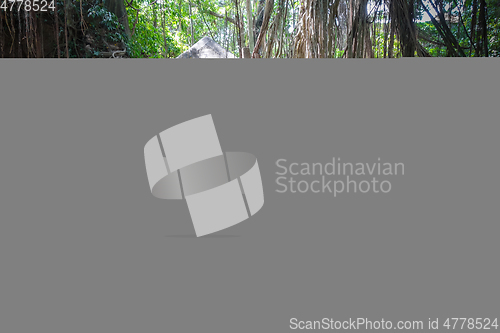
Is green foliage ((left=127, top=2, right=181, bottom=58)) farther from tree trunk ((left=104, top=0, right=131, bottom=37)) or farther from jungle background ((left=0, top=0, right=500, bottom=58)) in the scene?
jungle background ((left=0, top=0, right=500, bottom=58))

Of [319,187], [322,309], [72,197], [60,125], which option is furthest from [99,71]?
[322,309]

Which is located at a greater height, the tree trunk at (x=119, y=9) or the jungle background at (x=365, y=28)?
the tree trunk at (x=119, y=9)

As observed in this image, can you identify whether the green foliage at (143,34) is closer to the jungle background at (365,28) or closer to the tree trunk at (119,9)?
the tree trunk at (119,9)

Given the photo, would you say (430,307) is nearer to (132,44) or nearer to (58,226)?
(58,226)

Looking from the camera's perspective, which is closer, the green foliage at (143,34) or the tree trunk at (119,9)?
the tree trunk at (119,9)

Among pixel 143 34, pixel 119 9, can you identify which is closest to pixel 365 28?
pixel 119 9

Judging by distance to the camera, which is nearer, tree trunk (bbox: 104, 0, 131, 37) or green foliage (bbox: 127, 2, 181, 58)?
tree trunk (bbox: 104, 0, 131, 37)

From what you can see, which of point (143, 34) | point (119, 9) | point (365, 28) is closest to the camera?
point (365, 28)

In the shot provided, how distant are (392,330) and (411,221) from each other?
34 cm

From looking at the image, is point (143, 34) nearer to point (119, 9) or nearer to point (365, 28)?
point (119, 9)

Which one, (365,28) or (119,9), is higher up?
(119,9)

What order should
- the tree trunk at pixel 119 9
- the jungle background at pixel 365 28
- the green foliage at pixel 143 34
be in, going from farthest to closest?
the green foliage at pixel 143 34 → the tree trunk at pixel 119 9 → the jungle background at pixel 365 28

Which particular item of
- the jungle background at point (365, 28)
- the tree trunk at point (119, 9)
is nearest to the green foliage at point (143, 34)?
the tree trunk at point (119, 9)

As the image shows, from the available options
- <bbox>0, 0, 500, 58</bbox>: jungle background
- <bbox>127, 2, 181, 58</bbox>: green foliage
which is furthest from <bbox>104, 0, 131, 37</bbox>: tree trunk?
<bbox>0, 0, 500, 58</bbox>: jungle background
